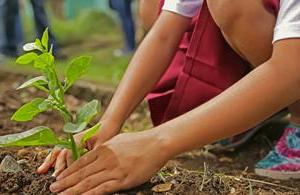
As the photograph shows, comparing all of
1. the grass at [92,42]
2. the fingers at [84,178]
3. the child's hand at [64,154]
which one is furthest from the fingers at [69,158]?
the grass at [92,42]

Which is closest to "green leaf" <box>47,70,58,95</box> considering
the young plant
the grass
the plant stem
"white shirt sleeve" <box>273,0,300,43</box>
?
the young plant

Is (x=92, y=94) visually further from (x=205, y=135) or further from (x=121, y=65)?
(x=205, y=135)

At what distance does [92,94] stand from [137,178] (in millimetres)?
1670

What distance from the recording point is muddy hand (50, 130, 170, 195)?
4.87 feet

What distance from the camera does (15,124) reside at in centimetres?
242

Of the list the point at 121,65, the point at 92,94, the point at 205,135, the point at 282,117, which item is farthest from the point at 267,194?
the point at 121,65

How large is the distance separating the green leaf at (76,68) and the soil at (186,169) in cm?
25

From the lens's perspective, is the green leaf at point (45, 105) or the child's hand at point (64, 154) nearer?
the green leaf at point (45, 105)

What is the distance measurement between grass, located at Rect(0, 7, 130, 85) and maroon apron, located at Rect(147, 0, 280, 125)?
1.24 meters

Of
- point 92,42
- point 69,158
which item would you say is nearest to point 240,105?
point 69,158

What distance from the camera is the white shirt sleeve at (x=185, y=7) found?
1971 mm

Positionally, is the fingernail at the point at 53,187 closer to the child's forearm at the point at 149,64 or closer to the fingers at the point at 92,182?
the fingers at the point at 92,182

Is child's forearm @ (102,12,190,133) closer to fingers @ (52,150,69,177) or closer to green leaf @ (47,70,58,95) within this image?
fingers @ (52,150,69,177)

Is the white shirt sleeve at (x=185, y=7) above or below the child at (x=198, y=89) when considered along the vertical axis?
above
